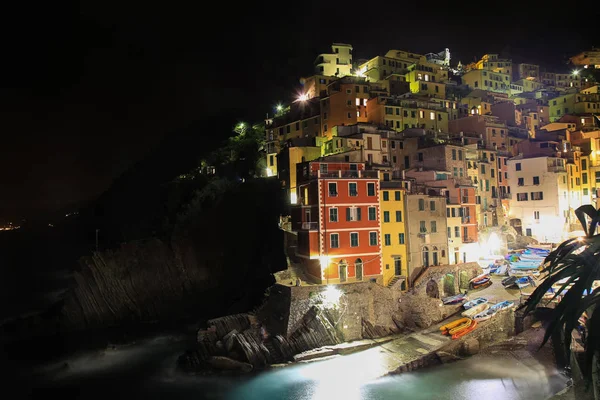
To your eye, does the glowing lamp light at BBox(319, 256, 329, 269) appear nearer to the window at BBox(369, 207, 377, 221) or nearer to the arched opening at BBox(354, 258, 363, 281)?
the arched opening at BBox(354, 258, 363, 281)

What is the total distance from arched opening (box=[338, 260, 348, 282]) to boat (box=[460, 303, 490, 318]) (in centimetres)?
1036

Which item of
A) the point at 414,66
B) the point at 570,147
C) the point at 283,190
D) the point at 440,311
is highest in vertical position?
the point at 414,66

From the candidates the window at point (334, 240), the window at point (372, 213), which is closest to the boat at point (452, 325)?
the window at point (372, 213)

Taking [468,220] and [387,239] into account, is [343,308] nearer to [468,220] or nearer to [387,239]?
[387,239]

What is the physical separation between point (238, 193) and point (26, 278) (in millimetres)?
56897

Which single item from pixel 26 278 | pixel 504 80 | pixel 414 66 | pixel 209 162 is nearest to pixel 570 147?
pixel 414 66

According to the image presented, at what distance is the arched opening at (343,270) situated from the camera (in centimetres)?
3509

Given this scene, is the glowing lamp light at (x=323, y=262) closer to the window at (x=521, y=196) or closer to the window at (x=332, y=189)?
the window at (x=332, y=189)

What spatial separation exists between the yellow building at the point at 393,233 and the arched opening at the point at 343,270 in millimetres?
4047

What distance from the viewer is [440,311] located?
117 ft

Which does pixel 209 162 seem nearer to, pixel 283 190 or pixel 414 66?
pixel 283 190

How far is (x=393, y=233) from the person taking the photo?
3797 cm

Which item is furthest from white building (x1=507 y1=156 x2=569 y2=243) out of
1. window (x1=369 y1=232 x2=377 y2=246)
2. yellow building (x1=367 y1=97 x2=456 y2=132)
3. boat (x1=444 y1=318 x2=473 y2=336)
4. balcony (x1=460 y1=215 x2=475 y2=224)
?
window (x1=369 y1=232 x2=377 y2=246)

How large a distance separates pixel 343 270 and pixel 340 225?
12.8ft
